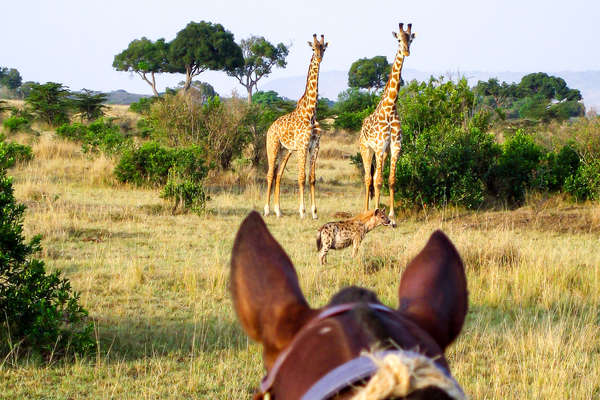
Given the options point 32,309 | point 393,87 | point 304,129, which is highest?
point 393,87

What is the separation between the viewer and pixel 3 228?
171 inches

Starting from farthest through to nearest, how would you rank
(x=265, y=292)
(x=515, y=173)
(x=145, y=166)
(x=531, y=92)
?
(x=531, y=92) → (x=145, y=166) → (x=515, y=173) → (x=265, y=292)

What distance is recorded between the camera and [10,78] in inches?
2322

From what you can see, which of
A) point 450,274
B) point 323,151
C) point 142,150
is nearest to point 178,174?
point 142,150

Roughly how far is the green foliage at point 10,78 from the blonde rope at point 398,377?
63.9 metres

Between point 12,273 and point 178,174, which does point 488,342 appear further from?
point 178,174

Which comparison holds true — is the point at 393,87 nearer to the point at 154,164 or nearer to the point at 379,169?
the point at 379,169

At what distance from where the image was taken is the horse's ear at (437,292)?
3.64 ft

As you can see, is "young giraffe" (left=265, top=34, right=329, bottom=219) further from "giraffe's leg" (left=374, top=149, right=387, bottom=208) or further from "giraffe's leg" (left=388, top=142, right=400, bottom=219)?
"giraffe's leg" (left=388, top=142, right=400, bottom=219)

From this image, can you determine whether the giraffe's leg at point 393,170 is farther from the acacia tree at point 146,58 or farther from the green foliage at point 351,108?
the acacia tree at point 146,58

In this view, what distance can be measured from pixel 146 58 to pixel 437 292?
43.3 meters

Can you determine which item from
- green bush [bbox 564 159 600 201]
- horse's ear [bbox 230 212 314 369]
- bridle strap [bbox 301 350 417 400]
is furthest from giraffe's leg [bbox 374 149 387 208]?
bridle strap [bbox 301 350 417 400]

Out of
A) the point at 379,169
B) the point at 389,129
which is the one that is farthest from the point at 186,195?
the point at 389,129

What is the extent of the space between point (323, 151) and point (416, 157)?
442 inches
